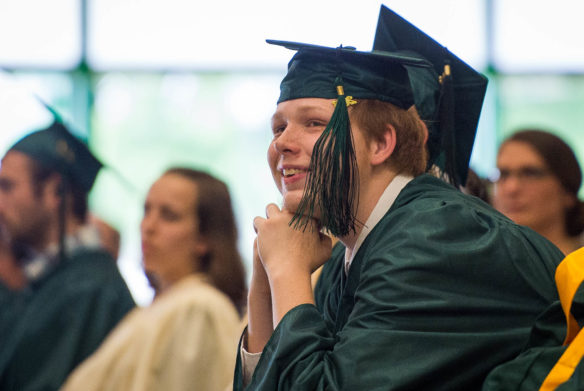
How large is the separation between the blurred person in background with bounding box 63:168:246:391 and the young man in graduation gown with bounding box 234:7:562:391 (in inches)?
41.7

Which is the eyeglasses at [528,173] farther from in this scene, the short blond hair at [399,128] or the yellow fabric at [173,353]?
the short blond hair at [399,128]

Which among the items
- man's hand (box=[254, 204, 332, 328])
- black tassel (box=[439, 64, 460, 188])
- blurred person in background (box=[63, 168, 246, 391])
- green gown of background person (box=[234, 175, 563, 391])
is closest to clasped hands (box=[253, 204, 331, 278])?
man's hand (box=[254, 204, 332, 328])

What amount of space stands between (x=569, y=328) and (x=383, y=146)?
27.9 inches

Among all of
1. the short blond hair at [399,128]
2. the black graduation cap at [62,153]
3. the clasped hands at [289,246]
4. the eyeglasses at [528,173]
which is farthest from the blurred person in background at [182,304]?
the short blond hair at [399,128]

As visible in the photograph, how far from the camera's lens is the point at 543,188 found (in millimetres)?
3279

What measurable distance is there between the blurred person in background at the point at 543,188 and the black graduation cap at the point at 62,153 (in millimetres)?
1674

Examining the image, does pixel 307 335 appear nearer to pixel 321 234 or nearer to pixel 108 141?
pixel 321 234

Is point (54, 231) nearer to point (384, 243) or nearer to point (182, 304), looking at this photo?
point (182, 304)

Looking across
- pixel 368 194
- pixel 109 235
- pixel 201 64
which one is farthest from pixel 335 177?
pixel 201 64

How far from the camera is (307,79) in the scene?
2008mm

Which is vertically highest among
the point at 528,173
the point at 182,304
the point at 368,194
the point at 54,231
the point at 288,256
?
the point at 368,194

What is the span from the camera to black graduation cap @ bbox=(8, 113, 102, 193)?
3551 mm

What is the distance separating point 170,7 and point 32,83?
1212 millimetres

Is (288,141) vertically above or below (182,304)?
above
